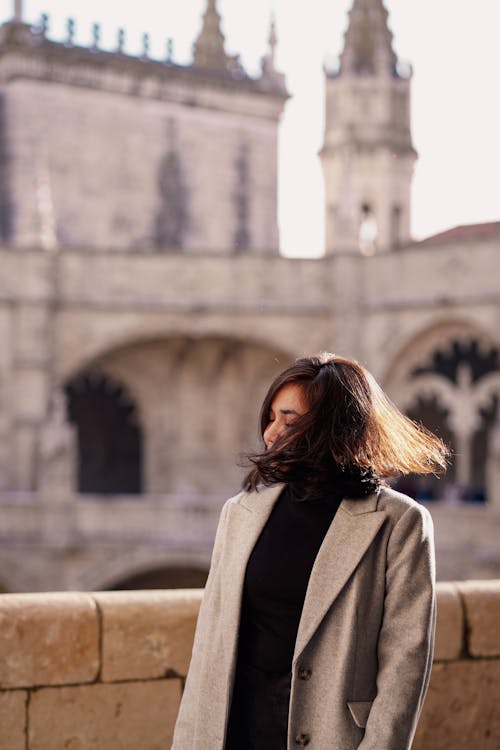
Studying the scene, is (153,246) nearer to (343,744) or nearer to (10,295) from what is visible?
(10,295)

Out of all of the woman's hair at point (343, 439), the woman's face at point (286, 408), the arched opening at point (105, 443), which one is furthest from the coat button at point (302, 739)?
the arched opening at point (105, 443)

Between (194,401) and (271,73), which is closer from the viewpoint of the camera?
(194,401)

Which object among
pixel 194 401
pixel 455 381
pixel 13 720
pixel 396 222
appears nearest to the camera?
pixel 13 720

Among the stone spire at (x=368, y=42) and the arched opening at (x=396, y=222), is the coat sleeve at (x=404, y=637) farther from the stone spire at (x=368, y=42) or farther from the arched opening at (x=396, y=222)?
the stone spire at (x=368, y=42)

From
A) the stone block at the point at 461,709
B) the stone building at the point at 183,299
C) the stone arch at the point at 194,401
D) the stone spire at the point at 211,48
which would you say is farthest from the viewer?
the stone spire at the point at 211,48

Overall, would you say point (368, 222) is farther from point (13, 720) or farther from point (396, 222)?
point (13, 720)

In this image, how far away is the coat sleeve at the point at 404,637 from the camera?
7.81ft

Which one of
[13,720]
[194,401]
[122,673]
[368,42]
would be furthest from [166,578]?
[13,720]

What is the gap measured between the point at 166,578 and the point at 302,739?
19.0 metres

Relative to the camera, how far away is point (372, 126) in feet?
91.6

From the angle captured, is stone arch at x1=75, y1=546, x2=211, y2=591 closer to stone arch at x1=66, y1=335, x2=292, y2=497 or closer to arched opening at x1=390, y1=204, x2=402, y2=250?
stone arch at x1=66, y1=335, x2=292, y2=497

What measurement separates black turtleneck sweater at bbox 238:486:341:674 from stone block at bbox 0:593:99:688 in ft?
4.73

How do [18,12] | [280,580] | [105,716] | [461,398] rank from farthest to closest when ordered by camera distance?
[18,12], [461,398], [105,716], [280,580]

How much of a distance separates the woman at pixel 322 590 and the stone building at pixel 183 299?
1532 cm
